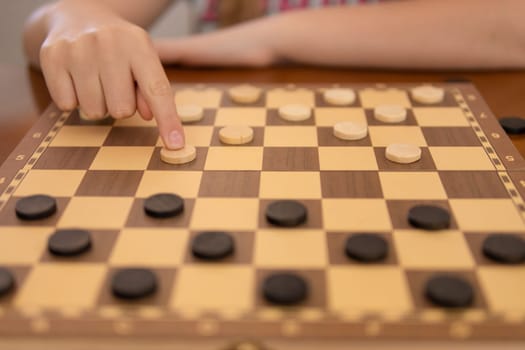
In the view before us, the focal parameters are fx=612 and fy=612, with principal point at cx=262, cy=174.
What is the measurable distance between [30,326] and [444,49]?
47.5 inches

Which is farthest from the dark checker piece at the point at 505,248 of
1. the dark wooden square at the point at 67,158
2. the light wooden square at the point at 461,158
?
the dark wooden square at the point at 67,158

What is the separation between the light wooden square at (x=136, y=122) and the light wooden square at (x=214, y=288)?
1.72 ft

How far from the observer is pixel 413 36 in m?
1.56

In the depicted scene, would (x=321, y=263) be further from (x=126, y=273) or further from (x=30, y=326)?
(x=30, y=326)

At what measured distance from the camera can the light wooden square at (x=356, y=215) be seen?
875 millimetres

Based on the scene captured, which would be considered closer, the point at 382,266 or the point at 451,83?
the point at 382,266

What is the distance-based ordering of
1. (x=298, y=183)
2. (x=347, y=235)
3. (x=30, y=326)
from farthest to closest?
(x=298, y=183), (x=347, y=235), (x=30, y=326)

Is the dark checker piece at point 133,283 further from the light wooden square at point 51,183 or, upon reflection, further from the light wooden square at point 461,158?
the light wooden square at point 461,158

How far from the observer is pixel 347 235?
2.80ft

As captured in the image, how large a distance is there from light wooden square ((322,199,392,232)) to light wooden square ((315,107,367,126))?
0.32 m

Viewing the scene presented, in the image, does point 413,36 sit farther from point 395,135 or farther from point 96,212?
point 96,212

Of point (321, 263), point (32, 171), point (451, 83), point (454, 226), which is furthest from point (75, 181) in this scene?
point (451, 83)

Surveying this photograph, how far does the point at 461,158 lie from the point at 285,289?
0.50 metres

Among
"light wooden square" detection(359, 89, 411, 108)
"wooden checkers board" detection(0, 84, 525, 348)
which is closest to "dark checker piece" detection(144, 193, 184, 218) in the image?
"wooden checkers board" detection(0, 84, 525, 348)
